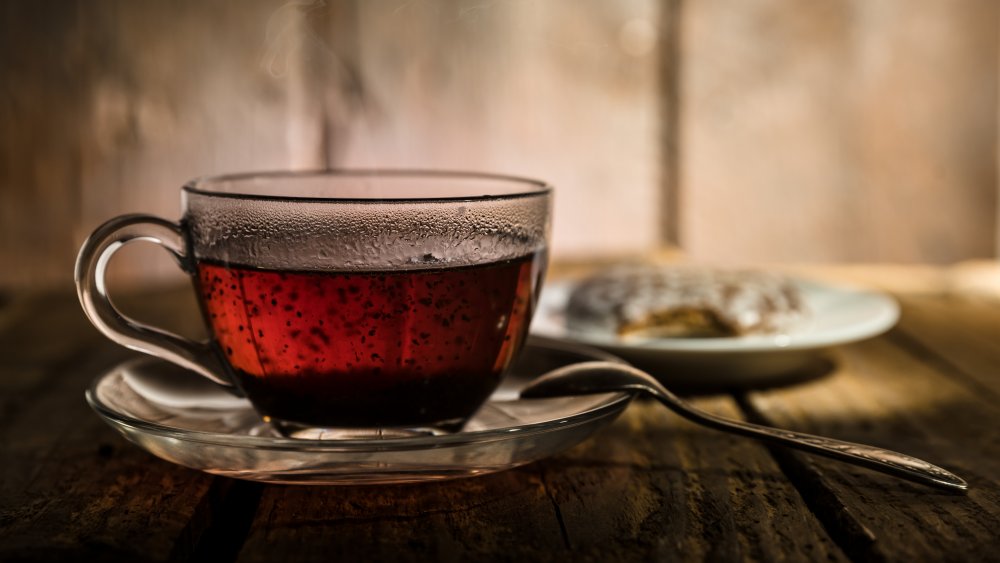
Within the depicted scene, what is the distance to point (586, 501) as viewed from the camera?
754mm

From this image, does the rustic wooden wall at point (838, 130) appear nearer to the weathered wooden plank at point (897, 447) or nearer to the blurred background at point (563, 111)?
the blurred background at point (563, 111)

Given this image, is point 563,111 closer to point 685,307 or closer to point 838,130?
point 838,130

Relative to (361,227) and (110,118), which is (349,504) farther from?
(110,118)

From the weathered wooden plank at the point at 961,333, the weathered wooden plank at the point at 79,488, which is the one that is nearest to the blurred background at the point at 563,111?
the weathered wooden plank at the point at 961,333

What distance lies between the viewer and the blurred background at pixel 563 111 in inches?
98.0

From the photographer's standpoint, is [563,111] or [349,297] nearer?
[349,297]

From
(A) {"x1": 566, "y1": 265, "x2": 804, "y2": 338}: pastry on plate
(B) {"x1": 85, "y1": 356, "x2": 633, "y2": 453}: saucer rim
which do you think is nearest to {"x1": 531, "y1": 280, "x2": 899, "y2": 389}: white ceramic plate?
(A) {"x1": 566, "y1": 265, "x2": 804, "y2": 338}: pastry on plate

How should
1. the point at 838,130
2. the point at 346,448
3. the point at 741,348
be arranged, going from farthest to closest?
the point at 838,130
the point at 741,348
the point at 346,448

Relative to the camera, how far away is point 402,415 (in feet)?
2.71

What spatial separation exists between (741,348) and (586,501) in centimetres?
39

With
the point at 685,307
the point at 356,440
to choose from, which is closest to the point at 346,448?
the point at 356,440

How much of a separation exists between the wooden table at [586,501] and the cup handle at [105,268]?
100 millimetres

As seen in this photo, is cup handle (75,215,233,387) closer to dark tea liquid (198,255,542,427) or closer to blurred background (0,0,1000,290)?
dark tea liquid (198,255,542,427)

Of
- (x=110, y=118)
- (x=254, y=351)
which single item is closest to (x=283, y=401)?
(x=254, y=351)
